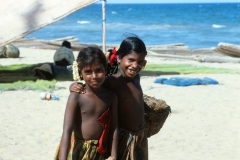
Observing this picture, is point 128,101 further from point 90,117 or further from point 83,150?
point 83,150

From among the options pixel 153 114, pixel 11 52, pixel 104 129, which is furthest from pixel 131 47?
pixel 11 52

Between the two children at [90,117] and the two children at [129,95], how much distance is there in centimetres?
13

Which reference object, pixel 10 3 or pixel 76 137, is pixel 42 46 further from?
pixel 76 137

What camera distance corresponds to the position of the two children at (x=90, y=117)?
295cm

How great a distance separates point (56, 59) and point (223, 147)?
584 centimetres

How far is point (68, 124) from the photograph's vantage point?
2949 mm

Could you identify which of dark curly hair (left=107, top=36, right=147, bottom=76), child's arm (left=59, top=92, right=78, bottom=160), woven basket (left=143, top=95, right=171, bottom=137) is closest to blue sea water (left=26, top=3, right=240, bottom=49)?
woven basket (left=143, top=95, right=171, bottom=137)

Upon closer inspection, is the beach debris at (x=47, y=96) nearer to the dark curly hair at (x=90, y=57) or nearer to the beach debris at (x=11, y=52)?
the dark curly hair at (x=90, y=57)

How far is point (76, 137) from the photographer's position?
10.1 ft

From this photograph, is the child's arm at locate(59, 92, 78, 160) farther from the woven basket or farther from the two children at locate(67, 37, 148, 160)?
the woven basket

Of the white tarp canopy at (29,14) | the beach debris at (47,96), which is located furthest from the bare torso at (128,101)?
the white tarp canopy at (29,14)

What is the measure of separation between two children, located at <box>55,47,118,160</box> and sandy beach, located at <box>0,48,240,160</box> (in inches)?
77.4

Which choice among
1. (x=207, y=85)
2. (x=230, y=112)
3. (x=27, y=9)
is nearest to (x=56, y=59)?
(x=27, y=9)

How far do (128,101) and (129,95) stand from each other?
40 mm
